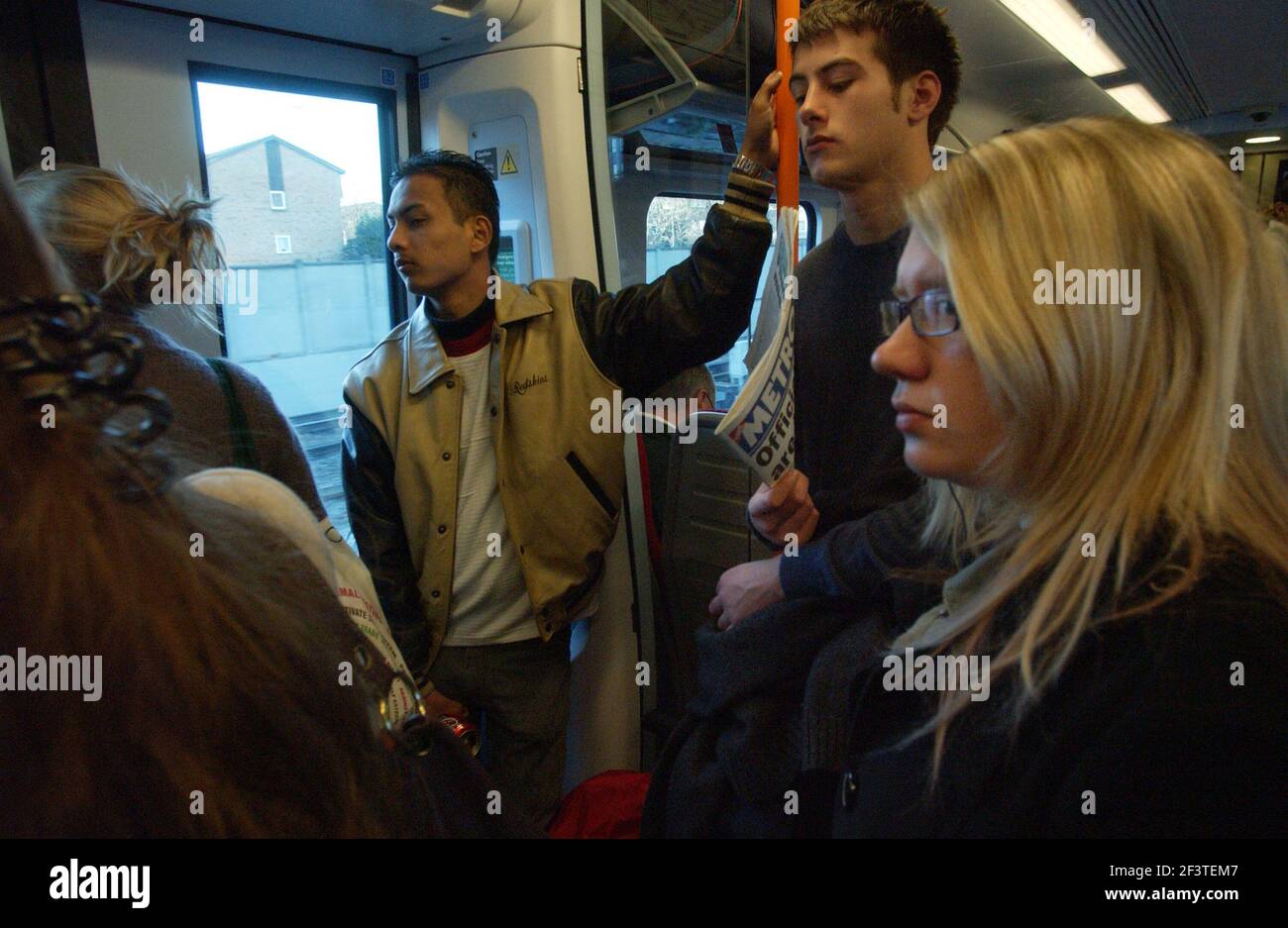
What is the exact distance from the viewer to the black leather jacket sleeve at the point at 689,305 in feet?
5.73

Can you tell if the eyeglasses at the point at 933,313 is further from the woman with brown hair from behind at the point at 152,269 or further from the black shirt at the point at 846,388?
the woman with brown hair from behind at the point at 152,269

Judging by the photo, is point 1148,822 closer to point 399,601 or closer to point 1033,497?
point 1033,497

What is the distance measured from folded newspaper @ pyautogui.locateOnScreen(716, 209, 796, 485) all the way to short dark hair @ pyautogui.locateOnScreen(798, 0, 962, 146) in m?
0.52

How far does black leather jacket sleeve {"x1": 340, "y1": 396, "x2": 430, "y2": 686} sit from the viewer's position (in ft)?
6.34

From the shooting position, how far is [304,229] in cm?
216

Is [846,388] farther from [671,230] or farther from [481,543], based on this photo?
[671,230]

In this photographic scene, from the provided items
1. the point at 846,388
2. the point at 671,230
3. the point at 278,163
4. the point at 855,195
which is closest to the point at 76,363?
the point at 846,388

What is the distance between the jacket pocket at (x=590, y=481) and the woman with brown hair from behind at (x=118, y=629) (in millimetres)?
1390

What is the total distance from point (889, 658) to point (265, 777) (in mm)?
672

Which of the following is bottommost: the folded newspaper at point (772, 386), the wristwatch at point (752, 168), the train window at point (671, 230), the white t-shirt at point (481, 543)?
the white t-shirt at point (481, 543)

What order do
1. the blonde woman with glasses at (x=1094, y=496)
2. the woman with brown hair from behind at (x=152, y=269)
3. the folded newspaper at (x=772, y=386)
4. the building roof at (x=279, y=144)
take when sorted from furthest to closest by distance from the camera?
the building roof at (x=279, y=144) → the woman with brown hair from behind at (x=152, y=269) → the folded newspaper at (x=772, y=386) → the blonde woman with glasses at (x=1094, y=496)

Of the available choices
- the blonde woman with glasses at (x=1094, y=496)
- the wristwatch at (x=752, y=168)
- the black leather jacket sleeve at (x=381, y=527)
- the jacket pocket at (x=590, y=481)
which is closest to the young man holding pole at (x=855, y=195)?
the wristwatch at (x=752, y=168)

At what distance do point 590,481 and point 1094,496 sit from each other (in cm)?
135
